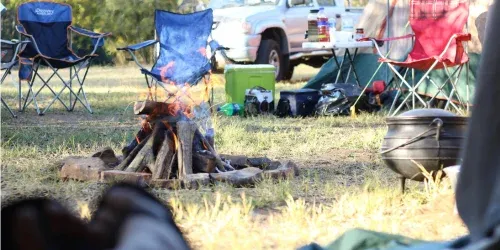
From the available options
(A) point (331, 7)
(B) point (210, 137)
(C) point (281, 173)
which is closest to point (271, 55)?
(A) point (331, 7)

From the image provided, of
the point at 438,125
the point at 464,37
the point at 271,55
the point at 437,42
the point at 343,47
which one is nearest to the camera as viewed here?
the point at 438,125

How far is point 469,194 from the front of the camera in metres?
A: 2.11

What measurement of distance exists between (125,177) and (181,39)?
3.76 metres

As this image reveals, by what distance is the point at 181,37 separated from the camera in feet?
25.9

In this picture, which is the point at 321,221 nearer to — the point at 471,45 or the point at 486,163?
the point at 486,163

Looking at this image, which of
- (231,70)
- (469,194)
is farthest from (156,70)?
(469,194)

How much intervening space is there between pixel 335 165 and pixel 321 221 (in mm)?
1682

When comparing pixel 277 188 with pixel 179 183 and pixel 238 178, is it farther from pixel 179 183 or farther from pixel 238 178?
pixel 179 183

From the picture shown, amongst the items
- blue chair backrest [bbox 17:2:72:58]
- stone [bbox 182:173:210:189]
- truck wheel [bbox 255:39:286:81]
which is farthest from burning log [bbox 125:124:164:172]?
truck wheel [bbox 255:39:286:81]

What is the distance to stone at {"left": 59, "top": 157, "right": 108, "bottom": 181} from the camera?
4.36 m

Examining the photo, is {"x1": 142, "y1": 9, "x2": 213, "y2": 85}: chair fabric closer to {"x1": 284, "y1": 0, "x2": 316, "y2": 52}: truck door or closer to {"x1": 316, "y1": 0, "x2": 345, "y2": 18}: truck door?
{"x1": 284, "y1": 0, "x2": 316, "y2": 52}: truck door

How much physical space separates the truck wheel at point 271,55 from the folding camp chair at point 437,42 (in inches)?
184

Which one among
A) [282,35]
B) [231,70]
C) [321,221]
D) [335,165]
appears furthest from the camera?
[282,35]

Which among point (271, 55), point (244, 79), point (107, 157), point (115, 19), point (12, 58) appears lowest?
point (115, 19)
